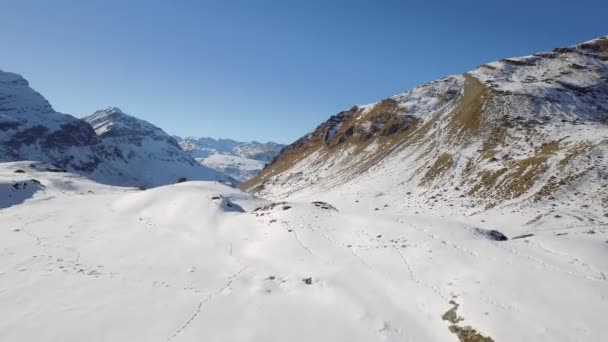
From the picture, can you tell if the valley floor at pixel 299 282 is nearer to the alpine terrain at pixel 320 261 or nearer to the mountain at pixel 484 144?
the alpine terrain at pixel 320 261

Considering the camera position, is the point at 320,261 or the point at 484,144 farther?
the point at 484,144

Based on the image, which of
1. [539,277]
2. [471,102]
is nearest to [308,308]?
[539,277]

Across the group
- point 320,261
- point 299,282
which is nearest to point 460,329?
point 299,282

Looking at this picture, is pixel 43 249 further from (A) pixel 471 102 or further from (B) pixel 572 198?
(A) pixel 471 102

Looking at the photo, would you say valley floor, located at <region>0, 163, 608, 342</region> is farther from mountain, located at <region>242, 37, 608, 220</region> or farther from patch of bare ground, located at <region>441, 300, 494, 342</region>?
mountain, located at <region>242, 37, 608, 220</region>

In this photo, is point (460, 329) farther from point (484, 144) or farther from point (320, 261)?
point (484, 144)

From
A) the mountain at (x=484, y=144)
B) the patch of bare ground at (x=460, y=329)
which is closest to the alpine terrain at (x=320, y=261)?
the patch of bare ground at (x=460, y=329)

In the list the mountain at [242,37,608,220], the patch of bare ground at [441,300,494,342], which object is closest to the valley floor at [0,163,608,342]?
the patch of bare ground at [441,300,494,342]

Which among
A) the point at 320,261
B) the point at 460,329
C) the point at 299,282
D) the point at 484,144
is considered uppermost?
the point at 484,144
